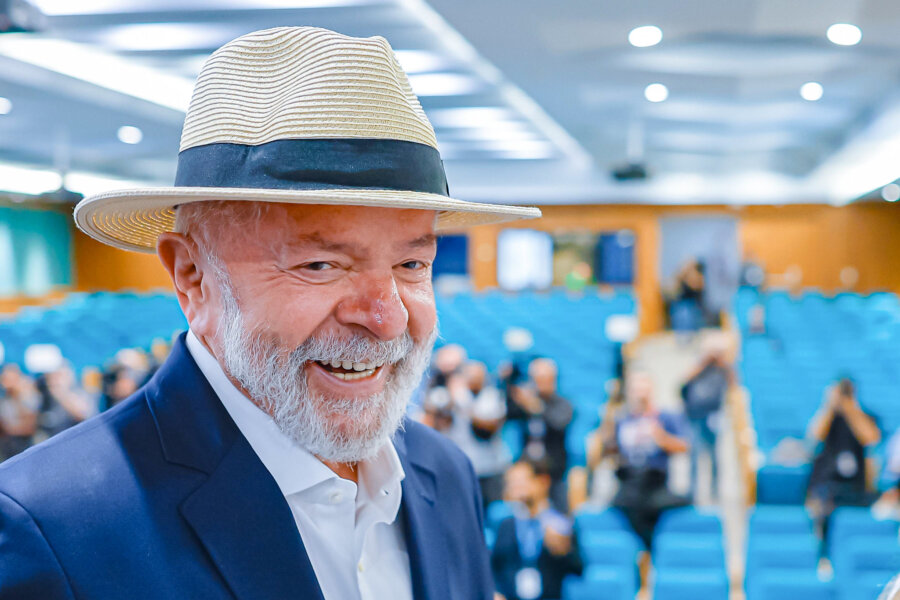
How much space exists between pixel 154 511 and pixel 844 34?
7.04 metres

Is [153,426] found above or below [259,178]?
below

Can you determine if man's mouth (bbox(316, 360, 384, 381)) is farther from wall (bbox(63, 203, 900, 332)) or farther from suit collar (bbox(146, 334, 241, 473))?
wall (bbox(63, 203, 900, 332))

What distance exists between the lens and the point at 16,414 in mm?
6363

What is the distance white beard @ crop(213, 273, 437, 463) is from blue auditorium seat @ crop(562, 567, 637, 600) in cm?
327

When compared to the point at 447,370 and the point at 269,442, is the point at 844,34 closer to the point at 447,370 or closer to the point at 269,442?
the point at 447,370

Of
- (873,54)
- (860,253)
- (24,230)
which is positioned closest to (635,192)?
(860,253)

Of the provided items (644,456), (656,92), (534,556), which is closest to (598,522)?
(644,456)

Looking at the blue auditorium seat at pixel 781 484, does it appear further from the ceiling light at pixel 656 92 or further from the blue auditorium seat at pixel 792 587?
the ceiling light at pixel 656 92

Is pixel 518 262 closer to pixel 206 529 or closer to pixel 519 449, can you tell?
pixel 519 449

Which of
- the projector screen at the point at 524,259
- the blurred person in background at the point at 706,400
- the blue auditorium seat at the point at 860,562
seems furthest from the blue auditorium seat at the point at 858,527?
the projector screen at the point at 524,259

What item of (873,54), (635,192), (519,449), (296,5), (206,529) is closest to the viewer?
(206,529)

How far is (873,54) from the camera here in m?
7.29

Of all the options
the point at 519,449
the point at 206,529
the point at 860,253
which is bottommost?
the point at 519,449

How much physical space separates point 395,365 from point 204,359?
26 cm
